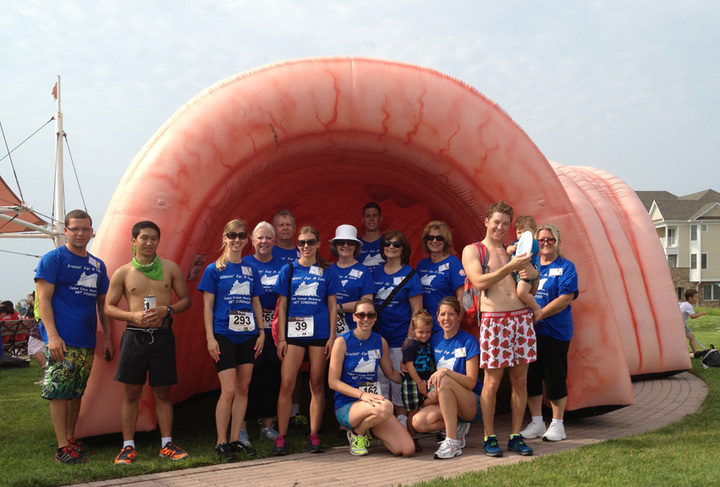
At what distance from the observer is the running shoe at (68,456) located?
13.1ft

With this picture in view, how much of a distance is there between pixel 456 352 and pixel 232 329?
1549 mm

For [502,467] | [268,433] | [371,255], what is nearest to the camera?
[502,467]

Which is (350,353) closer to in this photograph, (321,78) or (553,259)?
(553,259)

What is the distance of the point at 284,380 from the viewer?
14.1ft

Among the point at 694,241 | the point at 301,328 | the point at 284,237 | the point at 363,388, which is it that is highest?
the point at 694,241

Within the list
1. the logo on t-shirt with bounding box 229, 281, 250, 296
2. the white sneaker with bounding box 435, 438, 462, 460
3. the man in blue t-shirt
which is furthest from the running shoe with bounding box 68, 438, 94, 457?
the white sneaker with bounding box 435, 438, 462, 460

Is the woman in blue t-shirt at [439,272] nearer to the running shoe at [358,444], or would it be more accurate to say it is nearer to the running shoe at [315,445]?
the running shoe at [358,444]

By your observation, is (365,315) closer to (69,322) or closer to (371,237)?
(371,237)

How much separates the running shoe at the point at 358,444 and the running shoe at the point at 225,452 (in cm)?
81

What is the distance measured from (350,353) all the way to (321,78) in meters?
2.18

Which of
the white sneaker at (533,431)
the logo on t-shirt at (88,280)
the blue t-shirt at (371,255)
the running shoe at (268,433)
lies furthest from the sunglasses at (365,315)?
the logo on t-shirt at (88,280)

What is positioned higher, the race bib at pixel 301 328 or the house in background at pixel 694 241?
the house in background at pixel 694 241

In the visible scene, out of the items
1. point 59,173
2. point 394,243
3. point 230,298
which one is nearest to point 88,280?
point 230,298

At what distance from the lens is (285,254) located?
200 inches
